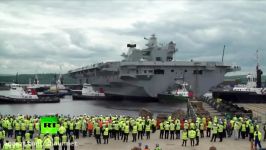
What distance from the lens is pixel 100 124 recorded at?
Answer: 980 inches

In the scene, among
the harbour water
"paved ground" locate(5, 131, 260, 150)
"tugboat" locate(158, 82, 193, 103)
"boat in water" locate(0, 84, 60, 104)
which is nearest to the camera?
"paved ground" locate(5, 131, 260, 150)

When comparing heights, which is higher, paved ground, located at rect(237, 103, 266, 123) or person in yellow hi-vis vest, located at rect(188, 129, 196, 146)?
person in yellow hi-vis vest, located at rect(188, 129, 196, 146)

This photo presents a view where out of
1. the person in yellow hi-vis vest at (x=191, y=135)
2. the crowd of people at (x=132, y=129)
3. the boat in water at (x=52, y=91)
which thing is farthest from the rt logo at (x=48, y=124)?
the boat in water at (x=52, y=91)

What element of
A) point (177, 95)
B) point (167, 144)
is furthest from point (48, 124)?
point (177, 95)

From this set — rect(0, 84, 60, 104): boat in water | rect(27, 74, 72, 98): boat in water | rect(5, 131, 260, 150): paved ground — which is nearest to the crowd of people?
rect(5, 131, 260, 150): paved ground

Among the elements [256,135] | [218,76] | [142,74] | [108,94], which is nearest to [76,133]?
[256,135]

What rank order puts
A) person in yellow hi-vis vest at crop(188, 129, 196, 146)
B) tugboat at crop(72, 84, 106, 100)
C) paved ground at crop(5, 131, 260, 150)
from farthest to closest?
1. tugboat at crop(72, 84, 106, 100)
2. person in yellow hi-vis vest at crop(188, 129, 196, 146)
3. paved ground at crop(5, 131, 260, 150)

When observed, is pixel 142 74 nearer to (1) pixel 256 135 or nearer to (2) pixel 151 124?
(2) pixel 151 124

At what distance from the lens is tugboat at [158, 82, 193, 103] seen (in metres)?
70.2

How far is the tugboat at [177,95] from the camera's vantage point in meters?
70.2

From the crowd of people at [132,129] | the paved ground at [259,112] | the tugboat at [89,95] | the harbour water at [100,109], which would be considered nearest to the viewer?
the crowd of people at [132,129]

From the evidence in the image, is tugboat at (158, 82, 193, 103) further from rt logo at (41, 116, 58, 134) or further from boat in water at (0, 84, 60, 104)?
rt logo at (41, 116, 58, 134)

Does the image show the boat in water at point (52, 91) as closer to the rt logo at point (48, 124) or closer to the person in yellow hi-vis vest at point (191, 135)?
the person in yellow hi-vis vest at point (191, 135)

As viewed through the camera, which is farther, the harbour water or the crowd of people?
the harbour water
